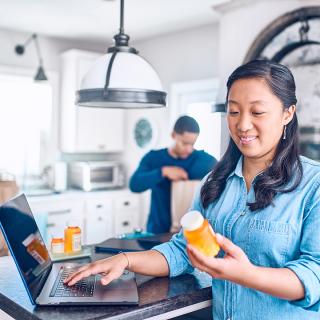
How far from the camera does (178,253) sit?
1613 millimetres

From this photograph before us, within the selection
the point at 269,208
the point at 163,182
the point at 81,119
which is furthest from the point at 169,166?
the point at 81,119

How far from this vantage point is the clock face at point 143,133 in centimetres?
498

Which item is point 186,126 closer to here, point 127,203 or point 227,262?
point 127,203

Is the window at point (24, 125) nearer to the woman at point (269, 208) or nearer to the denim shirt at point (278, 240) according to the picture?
the woman at point (269, 208)

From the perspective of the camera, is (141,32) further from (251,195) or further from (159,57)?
(251,195)

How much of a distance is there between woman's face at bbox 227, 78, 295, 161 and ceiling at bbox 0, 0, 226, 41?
252 cm

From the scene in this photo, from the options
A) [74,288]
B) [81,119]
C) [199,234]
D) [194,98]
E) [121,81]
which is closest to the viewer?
[199,234]

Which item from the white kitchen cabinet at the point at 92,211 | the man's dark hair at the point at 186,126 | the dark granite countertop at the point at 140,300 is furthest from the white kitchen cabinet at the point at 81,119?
the dark granite countertop at the point at 140,300

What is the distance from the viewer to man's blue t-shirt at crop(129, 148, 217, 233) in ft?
10.2

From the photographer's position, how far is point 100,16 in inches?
159

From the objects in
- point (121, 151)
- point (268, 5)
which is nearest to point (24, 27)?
point (121, 151)

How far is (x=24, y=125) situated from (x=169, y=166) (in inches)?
92.5

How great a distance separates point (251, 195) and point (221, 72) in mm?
2522

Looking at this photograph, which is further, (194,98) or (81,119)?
(81,119)
